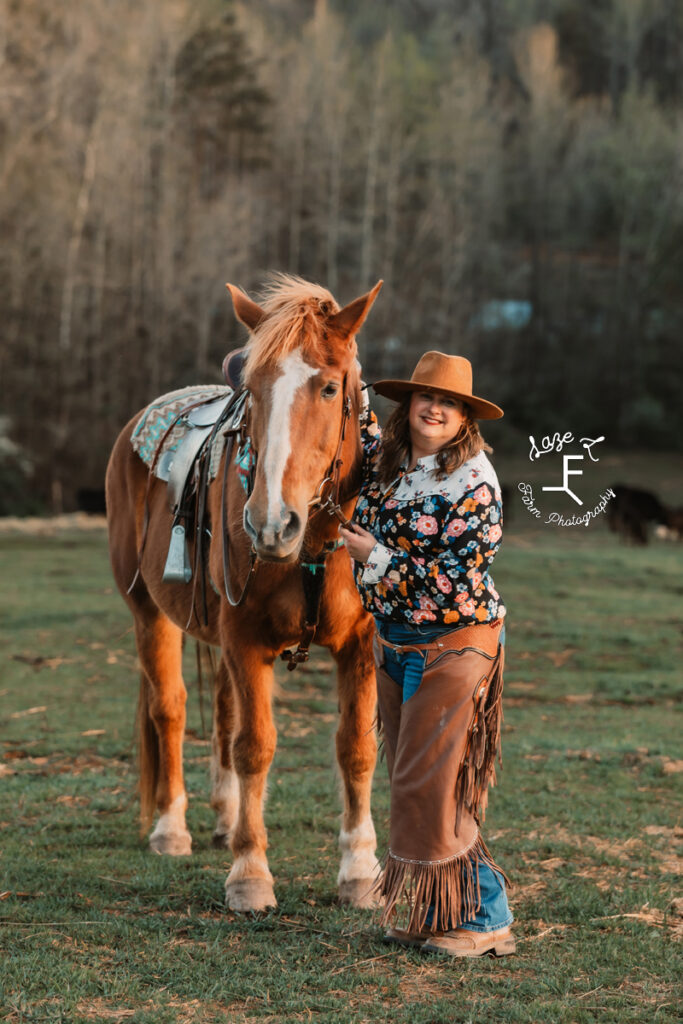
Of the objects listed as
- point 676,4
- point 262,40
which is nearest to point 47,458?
point 262,40

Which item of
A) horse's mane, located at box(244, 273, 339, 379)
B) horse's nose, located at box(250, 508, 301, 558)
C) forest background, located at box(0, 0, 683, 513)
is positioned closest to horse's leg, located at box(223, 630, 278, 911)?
horse's nose, located at box(250, 508, 301, 558)

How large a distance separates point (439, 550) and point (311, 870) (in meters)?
1.87

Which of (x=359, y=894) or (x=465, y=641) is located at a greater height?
(x=465, y=641)

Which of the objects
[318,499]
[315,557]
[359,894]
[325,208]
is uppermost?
[325,208]

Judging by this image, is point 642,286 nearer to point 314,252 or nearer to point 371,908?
point 314,252

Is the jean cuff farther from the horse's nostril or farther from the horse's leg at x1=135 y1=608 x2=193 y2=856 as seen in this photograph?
the horse's leg at x1=135 y1=608 x2=193 y2=856

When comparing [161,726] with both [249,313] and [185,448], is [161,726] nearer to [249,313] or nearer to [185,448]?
[185,448]

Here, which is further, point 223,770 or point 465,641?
point 223,770

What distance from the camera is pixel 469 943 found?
136 inches

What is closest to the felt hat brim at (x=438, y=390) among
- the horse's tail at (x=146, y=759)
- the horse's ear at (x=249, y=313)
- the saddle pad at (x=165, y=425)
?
the horse's ear at (x=249, y=313)

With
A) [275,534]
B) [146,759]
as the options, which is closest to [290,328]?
[275,534]

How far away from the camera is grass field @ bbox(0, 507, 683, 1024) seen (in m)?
3.15

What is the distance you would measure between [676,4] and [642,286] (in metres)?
21.7

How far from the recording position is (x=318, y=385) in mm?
3473
